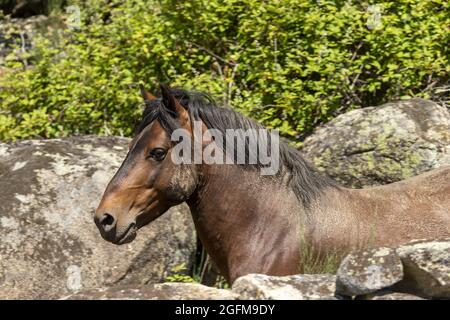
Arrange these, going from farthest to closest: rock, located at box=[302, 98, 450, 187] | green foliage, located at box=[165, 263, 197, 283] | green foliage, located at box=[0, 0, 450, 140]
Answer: green foliage, located at box=[0, 0, 450, 140] → rock, located at box=[302, 98, 450, 187] → green foliage, located at box=[165, 263, 197, 283]

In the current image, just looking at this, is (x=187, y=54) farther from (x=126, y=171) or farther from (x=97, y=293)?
(x=97, y=293)

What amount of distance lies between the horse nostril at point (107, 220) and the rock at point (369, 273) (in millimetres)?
1567

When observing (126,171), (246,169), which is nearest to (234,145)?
(246,169)

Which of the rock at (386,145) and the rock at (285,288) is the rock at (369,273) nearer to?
the rock at (285,288)

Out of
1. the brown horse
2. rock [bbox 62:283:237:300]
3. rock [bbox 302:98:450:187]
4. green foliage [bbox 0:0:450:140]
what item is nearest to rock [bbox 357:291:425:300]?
rock [bbox 62:283:237:300]

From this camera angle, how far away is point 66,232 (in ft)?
20.1

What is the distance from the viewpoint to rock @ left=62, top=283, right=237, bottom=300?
12.1 feet

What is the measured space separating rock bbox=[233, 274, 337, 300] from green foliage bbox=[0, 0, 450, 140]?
3722 mm

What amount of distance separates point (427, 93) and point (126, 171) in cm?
377

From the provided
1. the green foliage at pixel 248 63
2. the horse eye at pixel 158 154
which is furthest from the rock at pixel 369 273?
the green foliage at pixel 248 63

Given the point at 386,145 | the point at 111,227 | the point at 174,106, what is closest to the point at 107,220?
the point at 111,227

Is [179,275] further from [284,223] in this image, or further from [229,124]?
[229,124]

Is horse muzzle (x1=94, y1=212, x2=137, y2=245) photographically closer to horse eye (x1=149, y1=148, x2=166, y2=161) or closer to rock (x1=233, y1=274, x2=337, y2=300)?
horse eye (x1=149, y1=148, x2=166, y2=161)

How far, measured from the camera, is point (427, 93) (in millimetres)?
7758
